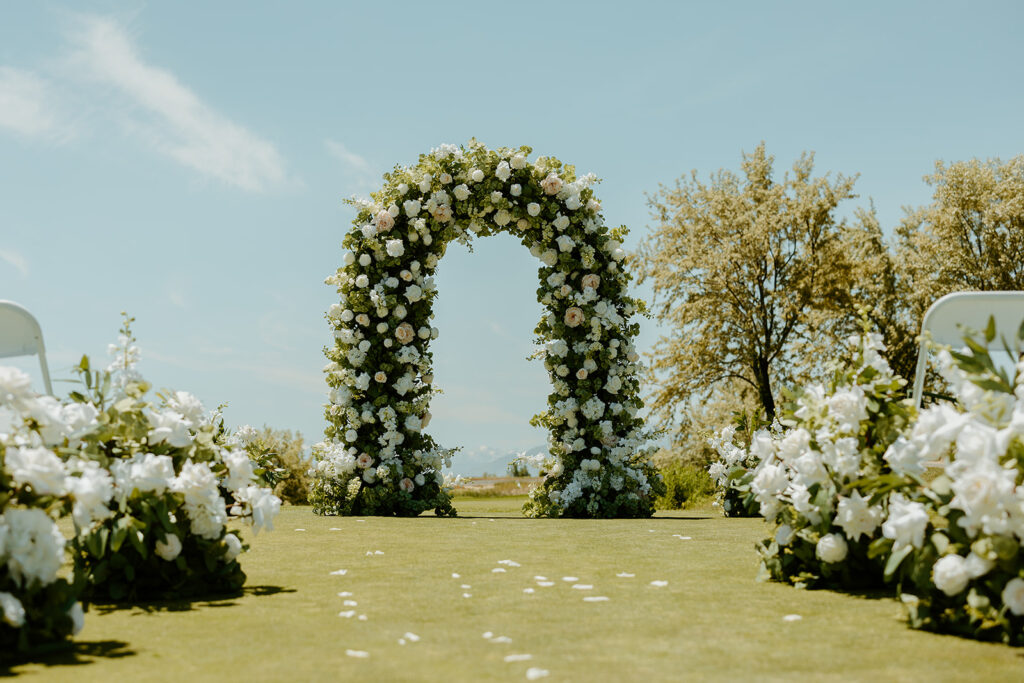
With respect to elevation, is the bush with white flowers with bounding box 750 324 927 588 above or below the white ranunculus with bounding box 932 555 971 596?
above

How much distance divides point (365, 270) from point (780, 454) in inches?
278

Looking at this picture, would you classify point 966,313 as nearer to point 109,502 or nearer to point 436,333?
point 109,502

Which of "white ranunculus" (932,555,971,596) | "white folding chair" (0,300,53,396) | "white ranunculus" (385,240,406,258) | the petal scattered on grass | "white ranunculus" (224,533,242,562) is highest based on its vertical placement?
"white ranunculus" (385,240,406,258)

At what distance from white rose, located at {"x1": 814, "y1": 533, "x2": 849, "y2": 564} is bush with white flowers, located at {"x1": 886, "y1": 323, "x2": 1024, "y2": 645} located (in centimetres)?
62

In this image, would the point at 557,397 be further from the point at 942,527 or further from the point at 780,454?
the point at 942,527

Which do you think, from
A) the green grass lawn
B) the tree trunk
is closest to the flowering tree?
the tree trunk

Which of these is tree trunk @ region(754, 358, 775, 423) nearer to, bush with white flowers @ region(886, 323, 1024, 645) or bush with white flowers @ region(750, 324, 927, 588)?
Result: bush with white flowers @ region(750, 324, 927, 588)

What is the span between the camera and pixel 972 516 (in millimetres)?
3109

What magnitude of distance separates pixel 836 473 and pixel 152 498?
132 inches


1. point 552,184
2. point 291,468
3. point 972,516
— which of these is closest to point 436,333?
point 552,184

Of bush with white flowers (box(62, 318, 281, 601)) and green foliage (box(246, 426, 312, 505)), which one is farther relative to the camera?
green foliage (box(246, 426, 312, 505))

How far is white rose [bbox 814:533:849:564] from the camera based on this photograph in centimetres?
420

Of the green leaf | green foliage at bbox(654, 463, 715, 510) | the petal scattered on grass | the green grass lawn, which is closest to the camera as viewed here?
the green grass lawn

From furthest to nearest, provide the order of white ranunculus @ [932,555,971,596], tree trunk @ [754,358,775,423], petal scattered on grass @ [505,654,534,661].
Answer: tree trunk @ [754,358,775,423] → white ranunculus @ [932,555,971,596] → petal scattered on grass @ [505,654,534,661]
